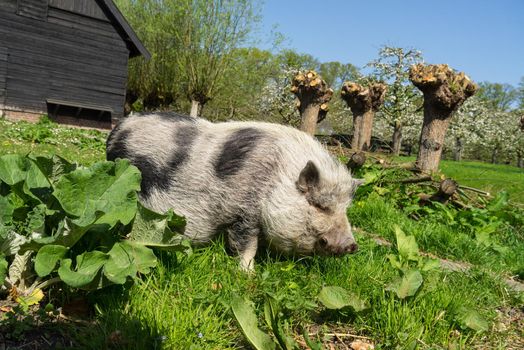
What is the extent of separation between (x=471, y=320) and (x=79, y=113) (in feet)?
66.8

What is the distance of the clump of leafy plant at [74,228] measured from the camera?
7.56 ft

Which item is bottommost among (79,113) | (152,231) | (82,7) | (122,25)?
(79,113)

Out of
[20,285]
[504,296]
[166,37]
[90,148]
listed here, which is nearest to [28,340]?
[20,285]

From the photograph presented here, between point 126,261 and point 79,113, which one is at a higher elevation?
point 126,261

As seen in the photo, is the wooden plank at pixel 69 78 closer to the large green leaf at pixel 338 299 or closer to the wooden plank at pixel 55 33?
the wooden plank at pixel 55 33

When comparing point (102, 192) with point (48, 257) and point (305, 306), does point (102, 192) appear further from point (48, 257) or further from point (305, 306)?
point (305, 306)

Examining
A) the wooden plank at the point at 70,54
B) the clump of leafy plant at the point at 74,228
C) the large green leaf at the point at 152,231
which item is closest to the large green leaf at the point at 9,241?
the clump of leafy plant at the point at 74,228

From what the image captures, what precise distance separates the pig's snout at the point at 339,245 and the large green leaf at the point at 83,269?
58.7 inches

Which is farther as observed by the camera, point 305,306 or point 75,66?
point 75,66

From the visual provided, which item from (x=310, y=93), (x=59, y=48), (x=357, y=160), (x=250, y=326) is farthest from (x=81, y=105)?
(x=250, y=326)

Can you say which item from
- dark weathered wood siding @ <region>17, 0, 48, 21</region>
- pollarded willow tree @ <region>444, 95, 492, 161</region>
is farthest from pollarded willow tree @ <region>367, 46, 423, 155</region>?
dark weathered wood siding @ <region>17, 0, 48, 21</region>

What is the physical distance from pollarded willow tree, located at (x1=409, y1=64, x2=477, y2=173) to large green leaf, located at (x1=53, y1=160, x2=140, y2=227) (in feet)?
22.5

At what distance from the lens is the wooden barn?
61.4ft

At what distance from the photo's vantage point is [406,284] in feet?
9.54
